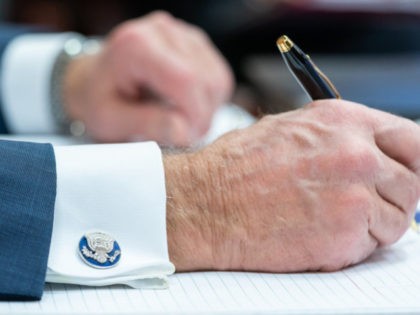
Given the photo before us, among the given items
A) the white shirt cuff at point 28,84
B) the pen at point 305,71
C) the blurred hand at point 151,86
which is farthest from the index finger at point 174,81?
the pen at point 305,71

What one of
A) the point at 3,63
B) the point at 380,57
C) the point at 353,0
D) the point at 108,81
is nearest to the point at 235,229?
the point at 108,81

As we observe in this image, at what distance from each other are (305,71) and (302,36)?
1.15 m

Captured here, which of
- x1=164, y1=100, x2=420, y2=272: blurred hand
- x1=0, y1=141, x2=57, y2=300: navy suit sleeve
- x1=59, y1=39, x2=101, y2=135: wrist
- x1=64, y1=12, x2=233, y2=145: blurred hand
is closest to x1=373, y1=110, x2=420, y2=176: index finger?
x1=164, y1=100, x2=420, y2=272: blurred hand

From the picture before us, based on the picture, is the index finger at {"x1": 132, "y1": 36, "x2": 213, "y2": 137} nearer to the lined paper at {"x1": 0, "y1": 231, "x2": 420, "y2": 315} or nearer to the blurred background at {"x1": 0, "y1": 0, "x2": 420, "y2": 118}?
the blurred background at {"x1": 0, "y1": 0, "x2": 420, "y2": 118}

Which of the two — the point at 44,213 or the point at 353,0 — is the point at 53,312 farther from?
the point at 353,0

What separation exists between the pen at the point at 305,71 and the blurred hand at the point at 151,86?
0.36m

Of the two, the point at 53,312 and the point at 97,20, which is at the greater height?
the point at 53,312

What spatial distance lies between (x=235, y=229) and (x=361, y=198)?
82 mm

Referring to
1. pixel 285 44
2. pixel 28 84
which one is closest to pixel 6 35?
pixel 28 84

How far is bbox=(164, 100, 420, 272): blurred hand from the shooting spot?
20.1 inches

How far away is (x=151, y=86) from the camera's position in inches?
38.3

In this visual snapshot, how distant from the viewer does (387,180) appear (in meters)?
0.52

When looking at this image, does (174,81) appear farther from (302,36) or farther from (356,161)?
(302,36)

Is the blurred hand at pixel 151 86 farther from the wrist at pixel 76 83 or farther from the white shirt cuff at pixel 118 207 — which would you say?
the white shirt cuff at pixel 118 207
